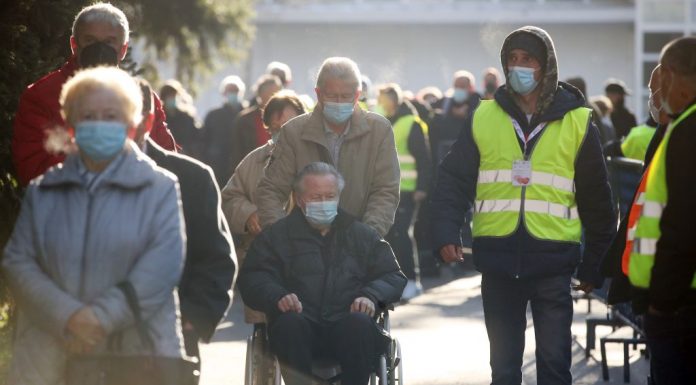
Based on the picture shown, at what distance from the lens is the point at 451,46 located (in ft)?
156

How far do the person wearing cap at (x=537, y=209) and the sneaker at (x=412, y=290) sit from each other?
7892mm

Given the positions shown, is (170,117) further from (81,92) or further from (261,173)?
(81,92)

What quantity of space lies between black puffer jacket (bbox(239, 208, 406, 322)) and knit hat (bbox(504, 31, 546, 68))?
114 centimetres

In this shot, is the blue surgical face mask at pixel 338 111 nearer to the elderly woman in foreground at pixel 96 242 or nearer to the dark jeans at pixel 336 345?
the dark jeans at pixel 336 345

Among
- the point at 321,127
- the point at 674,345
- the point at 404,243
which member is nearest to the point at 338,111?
the point at 321,127

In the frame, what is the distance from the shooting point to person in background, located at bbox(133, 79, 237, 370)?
20.8ft

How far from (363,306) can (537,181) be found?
1.00m

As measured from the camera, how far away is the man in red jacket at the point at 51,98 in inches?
295

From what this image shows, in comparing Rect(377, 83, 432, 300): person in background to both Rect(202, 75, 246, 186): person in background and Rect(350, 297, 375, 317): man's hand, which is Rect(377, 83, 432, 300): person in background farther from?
Rect(350, 297, 375, 317): man's hand

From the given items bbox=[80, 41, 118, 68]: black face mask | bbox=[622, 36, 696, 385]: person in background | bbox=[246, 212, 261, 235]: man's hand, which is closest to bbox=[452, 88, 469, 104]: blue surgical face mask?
bbox=[246, 212, 261, 235]: man's hand

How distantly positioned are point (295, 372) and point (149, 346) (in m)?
2.41

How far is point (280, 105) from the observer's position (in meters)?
10.8

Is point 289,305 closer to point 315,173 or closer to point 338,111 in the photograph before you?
point 315,173

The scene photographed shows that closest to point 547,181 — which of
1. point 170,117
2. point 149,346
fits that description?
point 149,346
